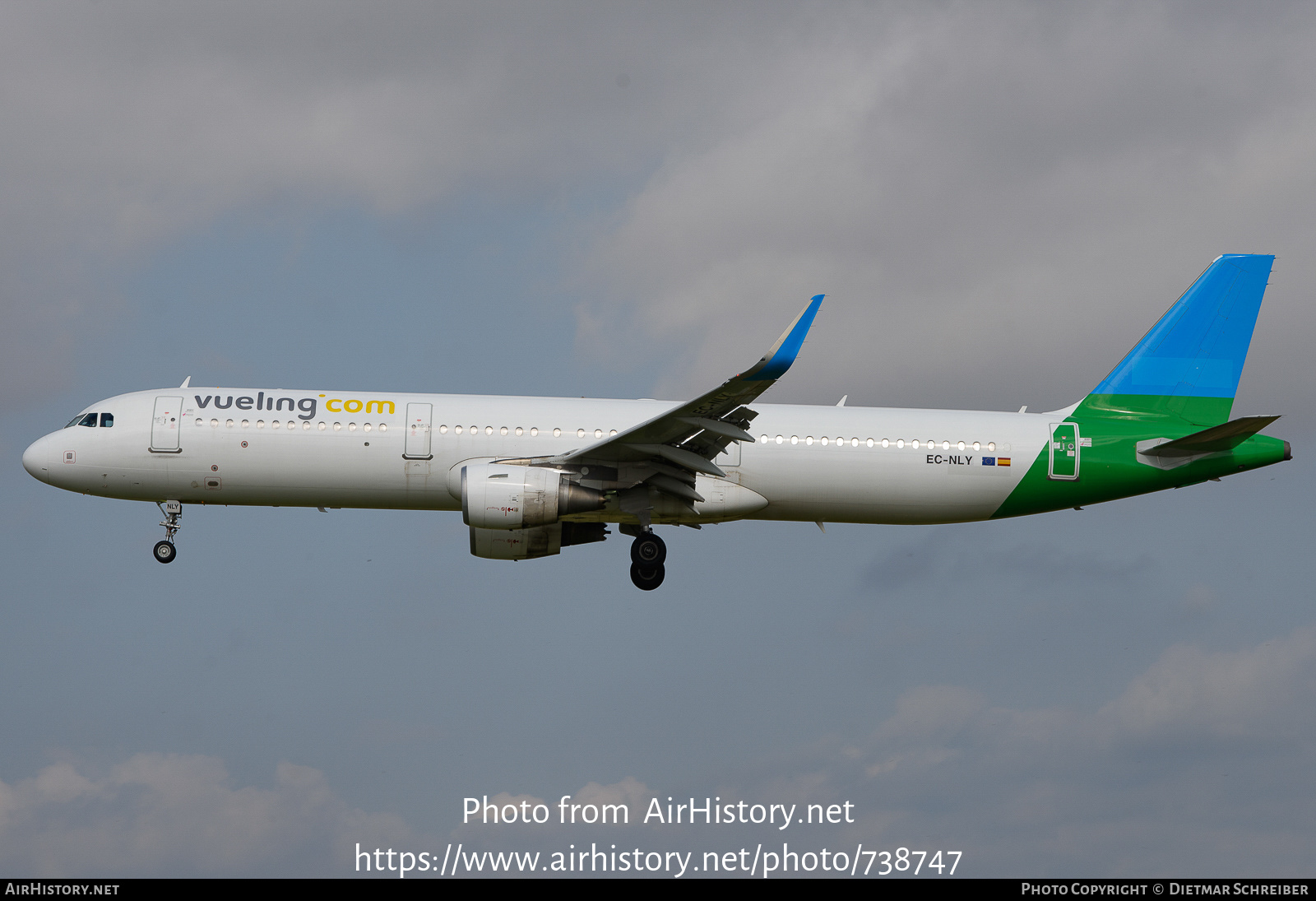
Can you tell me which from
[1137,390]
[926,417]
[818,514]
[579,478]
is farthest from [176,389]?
[1137,390]

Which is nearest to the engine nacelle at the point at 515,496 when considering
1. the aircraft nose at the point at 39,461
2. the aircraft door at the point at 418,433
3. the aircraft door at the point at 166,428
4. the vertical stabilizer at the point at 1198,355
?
the aircraft door at the point at 418,433

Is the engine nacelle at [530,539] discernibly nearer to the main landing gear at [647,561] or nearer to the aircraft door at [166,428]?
the main landing gear at [647,561]

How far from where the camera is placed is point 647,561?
2914 centimetres

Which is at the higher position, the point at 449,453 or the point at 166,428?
the point at 166,428

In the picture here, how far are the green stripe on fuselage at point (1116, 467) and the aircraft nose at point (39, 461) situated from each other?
72.7 ft

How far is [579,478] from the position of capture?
91.4 feet

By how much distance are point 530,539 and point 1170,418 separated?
52.1ft

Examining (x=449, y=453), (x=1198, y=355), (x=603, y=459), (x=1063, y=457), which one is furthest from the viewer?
(x=1198, y=355)

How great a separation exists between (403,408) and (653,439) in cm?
604

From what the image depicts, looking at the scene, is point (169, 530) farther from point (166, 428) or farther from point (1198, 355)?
point (1198, 355)

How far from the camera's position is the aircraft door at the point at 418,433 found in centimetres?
2852

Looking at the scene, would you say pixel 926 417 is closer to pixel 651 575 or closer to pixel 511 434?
pixel 651 575

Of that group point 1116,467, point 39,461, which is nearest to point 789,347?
point 1116,467

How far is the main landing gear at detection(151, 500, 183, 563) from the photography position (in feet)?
97.4
